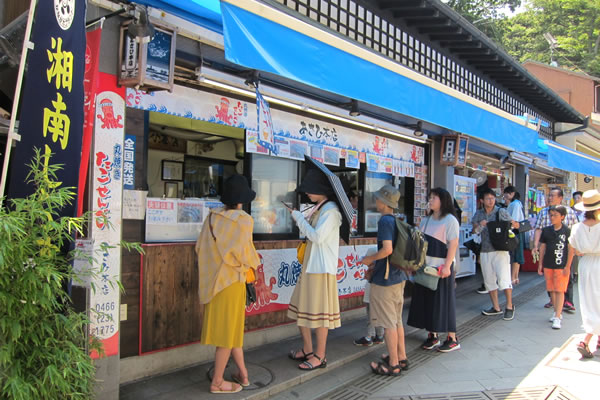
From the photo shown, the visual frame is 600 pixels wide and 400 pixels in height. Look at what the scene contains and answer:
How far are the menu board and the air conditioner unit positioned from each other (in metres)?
8.60

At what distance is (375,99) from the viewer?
429cm

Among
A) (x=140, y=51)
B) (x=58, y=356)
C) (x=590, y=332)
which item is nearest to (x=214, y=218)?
(x=140, y=51)

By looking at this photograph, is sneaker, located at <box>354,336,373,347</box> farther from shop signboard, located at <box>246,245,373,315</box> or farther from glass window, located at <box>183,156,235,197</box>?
glass window, located at <box>183,156,235,197</box>

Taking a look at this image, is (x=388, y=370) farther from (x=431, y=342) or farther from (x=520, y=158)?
(x=520, y=158)

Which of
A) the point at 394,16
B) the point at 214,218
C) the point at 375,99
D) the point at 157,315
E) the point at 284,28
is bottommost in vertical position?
the point at 157,315

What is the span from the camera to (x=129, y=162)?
395 centimetres

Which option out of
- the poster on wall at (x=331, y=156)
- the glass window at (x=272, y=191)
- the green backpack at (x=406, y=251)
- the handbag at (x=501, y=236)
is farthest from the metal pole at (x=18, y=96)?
the handbag at (x=501, y=236)

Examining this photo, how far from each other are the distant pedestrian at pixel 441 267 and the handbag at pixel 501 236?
1.72 metres

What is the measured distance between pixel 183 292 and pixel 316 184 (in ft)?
5.97

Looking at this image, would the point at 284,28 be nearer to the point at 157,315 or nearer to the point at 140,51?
the point at 140,51

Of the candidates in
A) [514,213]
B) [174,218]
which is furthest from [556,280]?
[174,218]

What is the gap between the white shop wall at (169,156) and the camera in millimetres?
6457

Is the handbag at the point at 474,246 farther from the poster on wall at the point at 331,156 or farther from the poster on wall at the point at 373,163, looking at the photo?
the poster on wall at the point at 331,156

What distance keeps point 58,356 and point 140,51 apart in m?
2.35
